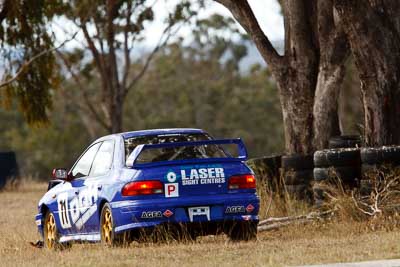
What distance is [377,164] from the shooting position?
1447cm

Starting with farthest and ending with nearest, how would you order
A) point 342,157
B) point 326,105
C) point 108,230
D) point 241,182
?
point 326,105 → point 342,157 → point 108,230 → point 241,182

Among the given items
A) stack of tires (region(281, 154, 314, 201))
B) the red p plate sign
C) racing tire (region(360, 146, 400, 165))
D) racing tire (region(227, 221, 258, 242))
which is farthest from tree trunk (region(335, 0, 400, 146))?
the red p plate sign

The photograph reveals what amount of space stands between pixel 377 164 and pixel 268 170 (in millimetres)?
3924

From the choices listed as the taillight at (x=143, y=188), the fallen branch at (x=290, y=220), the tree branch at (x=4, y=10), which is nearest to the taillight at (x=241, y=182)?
the taillight at (x=143, y=188)

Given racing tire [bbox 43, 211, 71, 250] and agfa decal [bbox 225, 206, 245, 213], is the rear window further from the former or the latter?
racing tire [bbox 43, 211, 71, 250]

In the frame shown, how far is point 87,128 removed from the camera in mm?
66062

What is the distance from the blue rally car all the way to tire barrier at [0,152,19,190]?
64.9ft

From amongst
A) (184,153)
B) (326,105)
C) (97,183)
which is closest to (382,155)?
(184,153)

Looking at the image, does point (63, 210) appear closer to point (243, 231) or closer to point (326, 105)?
point (243, 231)

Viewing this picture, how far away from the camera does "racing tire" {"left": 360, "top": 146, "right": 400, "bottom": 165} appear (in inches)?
566

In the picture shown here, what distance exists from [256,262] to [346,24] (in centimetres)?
581

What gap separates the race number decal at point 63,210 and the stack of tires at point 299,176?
14.0ft

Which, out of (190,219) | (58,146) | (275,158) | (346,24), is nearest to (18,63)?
(275,158)

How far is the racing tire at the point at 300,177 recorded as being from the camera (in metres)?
17.5
